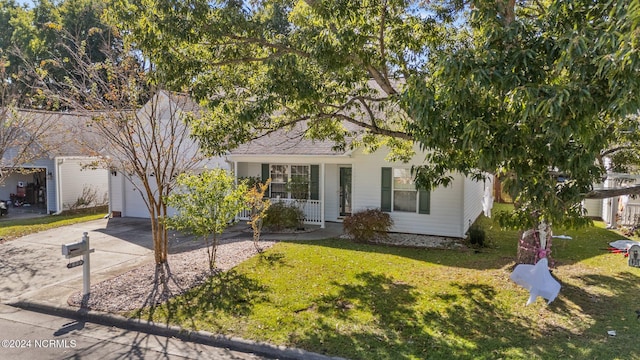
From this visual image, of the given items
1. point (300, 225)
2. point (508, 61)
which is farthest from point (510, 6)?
point (300, 225)

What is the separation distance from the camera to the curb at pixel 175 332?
5.64 meters

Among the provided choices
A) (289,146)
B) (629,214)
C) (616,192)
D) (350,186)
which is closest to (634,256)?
(616,192)

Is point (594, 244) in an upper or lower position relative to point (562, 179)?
lower

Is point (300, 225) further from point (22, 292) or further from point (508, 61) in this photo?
point (508, 61)

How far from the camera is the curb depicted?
564 centimetres

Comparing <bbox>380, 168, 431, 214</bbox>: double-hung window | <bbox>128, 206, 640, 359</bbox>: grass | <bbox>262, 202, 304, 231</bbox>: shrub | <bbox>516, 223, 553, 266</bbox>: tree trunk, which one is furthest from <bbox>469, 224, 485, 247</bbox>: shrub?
<bbox>262, 202, 304, 231</bbox>: shrub

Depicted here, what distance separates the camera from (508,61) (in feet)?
15.2

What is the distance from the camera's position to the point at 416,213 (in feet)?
45.9

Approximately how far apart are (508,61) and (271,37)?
5.59 metres

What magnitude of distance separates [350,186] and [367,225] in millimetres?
3302

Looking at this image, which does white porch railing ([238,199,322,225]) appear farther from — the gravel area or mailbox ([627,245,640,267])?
mailbox ([627,245,640,267])

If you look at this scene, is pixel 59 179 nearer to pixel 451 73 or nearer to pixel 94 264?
pixel 94 264

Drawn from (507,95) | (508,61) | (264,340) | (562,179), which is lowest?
(264,340)

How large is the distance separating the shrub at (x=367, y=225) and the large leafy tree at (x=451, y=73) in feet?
9.52
